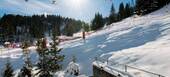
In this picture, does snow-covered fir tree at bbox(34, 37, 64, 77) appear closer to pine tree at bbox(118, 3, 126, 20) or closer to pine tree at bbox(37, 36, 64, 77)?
pine tree at bbox(37, 36, 64, 77)

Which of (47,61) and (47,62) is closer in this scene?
(47,62)

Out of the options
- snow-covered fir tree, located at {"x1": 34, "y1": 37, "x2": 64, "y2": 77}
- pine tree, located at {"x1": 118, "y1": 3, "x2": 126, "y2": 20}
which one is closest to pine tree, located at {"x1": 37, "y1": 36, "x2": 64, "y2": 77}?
snow-covered fir tree, located at {"x1": 34, "y1": 37, "x2": 64, "y2": 77}

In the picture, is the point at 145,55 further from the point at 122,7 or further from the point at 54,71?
the point at 122,7

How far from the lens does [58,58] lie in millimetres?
40344

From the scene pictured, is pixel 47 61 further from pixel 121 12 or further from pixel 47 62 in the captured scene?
pixel 121 12

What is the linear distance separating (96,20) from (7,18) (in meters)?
61.0

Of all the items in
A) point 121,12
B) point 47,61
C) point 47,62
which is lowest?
point 47,62

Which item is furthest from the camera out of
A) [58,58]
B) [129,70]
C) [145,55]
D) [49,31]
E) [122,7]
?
[49,31]

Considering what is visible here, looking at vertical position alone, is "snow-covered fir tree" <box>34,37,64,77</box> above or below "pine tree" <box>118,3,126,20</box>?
below

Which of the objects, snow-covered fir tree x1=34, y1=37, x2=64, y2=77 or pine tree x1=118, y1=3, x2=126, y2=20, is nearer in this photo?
snow-covered fir tree x1=34, y1=37, x2=64, y2=77

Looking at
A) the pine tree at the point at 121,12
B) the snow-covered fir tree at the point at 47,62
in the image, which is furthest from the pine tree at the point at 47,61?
the pine tree at the point at 121,12

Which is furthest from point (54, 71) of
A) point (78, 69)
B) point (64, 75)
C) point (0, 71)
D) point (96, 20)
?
point (96, 20)

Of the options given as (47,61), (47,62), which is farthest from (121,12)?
(47,62)

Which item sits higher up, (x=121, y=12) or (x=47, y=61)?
(x=121, y=12)
